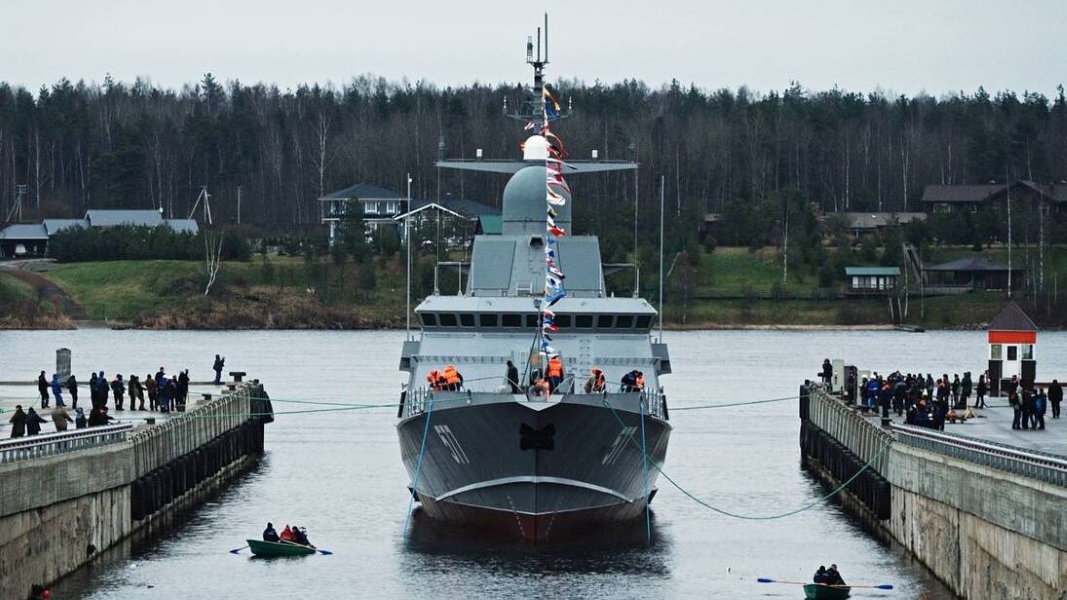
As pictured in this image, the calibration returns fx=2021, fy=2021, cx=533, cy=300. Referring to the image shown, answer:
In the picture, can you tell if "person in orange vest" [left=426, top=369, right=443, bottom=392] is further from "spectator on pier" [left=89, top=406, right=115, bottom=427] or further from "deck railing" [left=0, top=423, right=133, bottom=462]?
"spectator on pier" [left=89, top=406, right=115, bottom=427]

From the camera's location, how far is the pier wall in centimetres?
3603

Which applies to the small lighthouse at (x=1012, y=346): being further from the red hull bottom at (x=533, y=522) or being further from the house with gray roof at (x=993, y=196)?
the house with gray roof at (x=993, y=196)

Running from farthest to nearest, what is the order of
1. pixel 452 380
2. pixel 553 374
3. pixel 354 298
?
pixel 354 298
pixel 452 380
pixel 553 374

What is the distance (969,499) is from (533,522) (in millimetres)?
10472

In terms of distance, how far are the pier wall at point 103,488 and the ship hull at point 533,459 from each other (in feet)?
21.0

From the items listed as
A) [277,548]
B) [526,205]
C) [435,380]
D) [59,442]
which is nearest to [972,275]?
[526,205]

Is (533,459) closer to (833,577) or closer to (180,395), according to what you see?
(833,577)

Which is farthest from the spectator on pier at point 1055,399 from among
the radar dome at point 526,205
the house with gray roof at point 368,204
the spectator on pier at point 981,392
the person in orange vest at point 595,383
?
the house with gray roof at point 368,204

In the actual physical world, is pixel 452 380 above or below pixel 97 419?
above

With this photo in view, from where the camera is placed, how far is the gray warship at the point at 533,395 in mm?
42594

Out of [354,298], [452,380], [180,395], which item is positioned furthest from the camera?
Answer: [354,298]

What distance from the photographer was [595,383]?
43.9m

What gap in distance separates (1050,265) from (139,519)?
386 ft

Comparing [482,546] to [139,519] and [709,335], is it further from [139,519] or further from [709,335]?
[709,335]
